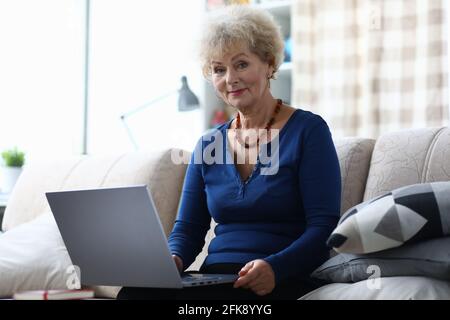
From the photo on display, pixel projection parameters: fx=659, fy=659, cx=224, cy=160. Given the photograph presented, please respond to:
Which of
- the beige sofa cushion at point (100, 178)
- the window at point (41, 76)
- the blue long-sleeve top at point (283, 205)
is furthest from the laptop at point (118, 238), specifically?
the window at point (41, 76)

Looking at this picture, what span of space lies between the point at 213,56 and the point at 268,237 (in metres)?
0.51

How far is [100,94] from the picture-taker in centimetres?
398

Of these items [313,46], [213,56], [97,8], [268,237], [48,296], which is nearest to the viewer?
[48,296]

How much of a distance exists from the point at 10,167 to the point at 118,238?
2266mm

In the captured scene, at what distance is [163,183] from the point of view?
227 cm

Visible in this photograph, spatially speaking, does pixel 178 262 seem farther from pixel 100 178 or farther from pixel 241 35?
pixel 100 178

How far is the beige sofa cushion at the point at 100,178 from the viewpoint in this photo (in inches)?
89.1

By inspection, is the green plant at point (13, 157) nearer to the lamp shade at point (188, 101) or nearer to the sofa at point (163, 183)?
the sofa at point (163, 183)

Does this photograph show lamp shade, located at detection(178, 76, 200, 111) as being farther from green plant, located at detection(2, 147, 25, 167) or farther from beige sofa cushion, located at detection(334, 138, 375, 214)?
beige sofa cushion, located at detection(334, 138, 375, 214)

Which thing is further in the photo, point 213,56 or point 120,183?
point 120,183

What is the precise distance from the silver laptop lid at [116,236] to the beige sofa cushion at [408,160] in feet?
2.39

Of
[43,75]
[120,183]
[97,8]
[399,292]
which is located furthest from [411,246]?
[97,8]

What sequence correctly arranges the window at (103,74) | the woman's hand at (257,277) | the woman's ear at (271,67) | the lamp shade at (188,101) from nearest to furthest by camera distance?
1. the woman's hand at (257,277)
2. the woman's ear at (271,67)
3. the lamp shade at (188,101)
4. the window at (103,74)
